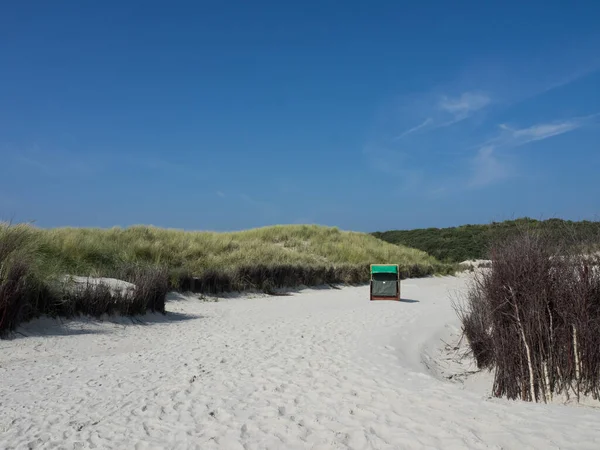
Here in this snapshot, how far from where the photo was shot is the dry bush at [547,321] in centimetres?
591

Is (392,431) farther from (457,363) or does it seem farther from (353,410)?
(457,363)

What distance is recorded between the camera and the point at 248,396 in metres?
5.70

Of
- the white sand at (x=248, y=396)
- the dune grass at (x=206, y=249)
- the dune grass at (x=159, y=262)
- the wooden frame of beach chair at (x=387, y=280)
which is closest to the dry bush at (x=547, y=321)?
the white sand at (x=248, y=396)

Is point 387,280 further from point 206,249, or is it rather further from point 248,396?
point 248,396

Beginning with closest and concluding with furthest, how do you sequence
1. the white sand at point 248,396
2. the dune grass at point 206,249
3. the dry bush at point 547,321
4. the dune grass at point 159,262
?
the white sand at point 248,396
the dry bush at point 547,321
the dune grass at point 159,262
the dune grass at point 206,249

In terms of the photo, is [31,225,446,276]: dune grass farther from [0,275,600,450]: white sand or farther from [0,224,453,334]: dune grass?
[0,275,600,450]: white sand

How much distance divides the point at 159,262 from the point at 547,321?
15.9 metres

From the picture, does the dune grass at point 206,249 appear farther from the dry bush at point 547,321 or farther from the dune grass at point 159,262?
the dry bush at point 547,321

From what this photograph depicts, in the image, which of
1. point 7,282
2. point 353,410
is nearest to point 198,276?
point 7,282

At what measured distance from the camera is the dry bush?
19.4 ft

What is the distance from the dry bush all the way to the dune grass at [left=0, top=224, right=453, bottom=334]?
7967 millimetres

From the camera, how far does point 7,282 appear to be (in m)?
8.22

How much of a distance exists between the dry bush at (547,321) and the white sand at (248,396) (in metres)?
0.84

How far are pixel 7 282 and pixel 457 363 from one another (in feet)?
26.5
